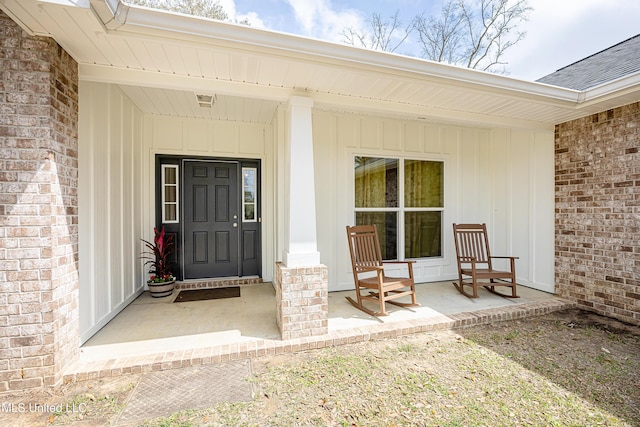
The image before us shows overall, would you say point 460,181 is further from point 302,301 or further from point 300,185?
point 302,301

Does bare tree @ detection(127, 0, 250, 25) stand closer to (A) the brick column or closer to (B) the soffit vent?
(B) the soffit vent

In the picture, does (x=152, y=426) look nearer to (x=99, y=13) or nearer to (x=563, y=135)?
(x=99, y=13)

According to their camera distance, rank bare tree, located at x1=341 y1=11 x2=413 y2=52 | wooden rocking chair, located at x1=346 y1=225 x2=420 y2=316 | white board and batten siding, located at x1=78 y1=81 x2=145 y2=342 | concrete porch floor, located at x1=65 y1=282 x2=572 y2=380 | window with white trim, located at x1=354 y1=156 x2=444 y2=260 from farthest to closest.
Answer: bare tree, located at x1=341 y1=11 x2=413 y2=52, window with white trim, located at x1=354 y1=156 x2=444 y2=260, wooden rocking chair, located at x1=346 y1=225 x2=420 y2=316, white board and batten siding, located at x1=78 y1=81 x2=145 y2=342, concrete porch floor, located at x1=65 y1=282 x2=572 y2=380

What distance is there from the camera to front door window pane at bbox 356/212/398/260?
471cm

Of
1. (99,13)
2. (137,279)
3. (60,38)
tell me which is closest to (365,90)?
(99,13)

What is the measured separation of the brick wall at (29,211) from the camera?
6.64 feet

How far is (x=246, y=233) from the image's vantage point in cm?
487

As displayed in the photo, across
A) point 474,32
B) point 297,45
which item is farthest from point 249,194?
point 474,32

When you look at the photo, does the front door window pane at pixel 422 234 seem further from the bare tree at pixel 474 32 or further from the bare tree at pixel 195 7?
the bare tree at pixel 474 32

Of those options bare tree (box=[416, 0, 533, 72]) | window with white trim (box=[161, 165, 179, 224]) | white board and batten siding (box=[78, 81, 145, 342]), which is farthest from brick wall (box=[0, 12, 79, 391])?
bare tree (box=[416, 0, 533, 72])

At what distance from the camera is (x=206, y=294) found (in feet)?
13.8

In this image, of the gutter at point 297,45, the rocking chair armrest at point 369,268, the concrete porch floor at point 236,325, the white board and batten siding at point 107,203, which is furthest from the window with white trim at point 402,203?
the white board and batten siding at point 107,203

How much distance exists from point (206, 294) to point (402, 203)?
3.41 meters

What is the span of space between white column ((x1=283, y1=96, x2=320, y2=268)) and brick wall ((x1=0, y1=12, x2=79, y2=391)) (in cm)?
185
